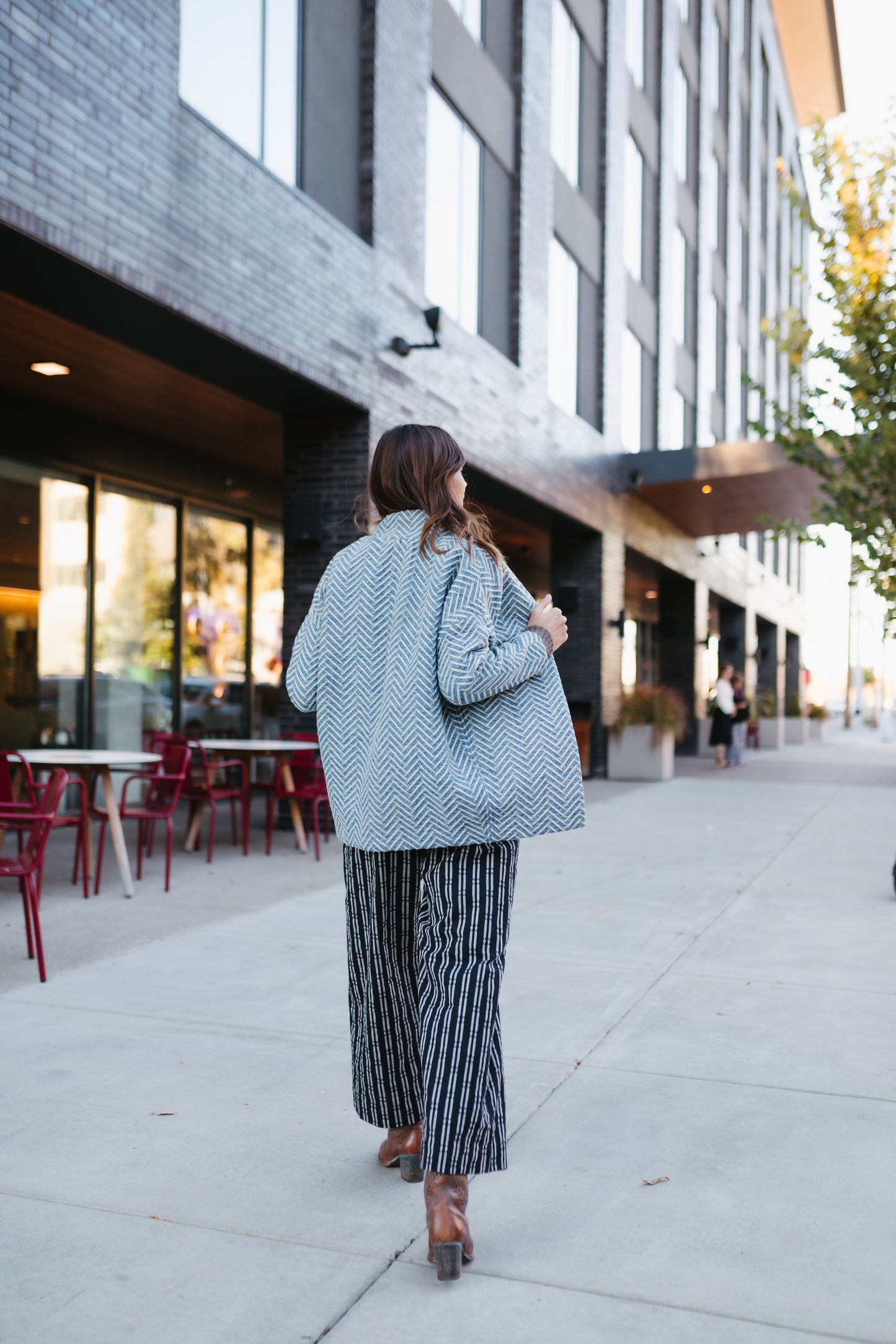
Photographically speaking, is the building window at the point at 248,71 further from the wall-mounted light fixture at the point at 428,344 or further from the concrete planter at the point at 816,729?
the concrete planter at the point at 816,729

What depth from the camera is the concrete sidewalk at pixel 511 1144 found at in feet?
8.19

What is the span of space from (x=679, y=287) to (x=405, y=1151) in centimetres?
2355

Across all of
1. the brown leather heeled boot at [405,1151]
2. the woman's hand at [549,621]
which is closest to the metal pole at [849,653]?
the brown leather heeled boot at [405,1151]

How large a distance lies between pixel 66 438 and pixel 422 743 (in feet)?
32.7

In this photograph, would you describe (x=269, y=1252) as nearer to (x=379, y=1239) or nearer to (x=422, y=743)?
(x=379, y=1239)

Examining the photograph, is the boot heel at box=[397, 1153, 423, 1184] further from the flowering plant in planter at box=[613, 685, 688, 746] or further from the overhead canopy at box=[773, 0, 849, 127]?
the overhead canopy at box=[773, 0, 849, 127]

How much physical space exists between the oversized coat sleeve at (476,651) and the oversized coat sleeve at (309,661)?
0.39 metres

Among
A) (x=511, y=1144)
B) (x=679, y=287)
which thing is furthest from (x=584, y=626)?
(x=511, y=1144)

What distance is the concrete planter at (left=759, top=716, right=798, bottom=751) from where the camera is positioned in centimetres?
3003

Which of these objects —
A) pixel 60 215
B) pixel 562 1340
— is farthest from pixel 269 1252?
pixel 60 215

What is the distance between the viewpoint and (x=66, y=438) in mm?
11680

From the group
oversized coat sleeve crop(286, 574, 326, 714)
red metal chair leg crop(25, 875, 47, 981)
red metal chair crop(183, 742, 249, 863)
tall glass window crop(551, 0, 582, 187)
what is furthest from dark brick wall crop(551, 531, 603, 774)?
oversized coat sleeve crop(286, 574, 326, 714)

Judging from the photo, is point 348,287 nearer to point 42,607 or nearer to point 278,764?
point 278,764

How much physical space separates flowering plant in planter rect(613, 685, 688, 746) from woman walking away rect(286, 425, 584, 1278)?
15453 millimetres
